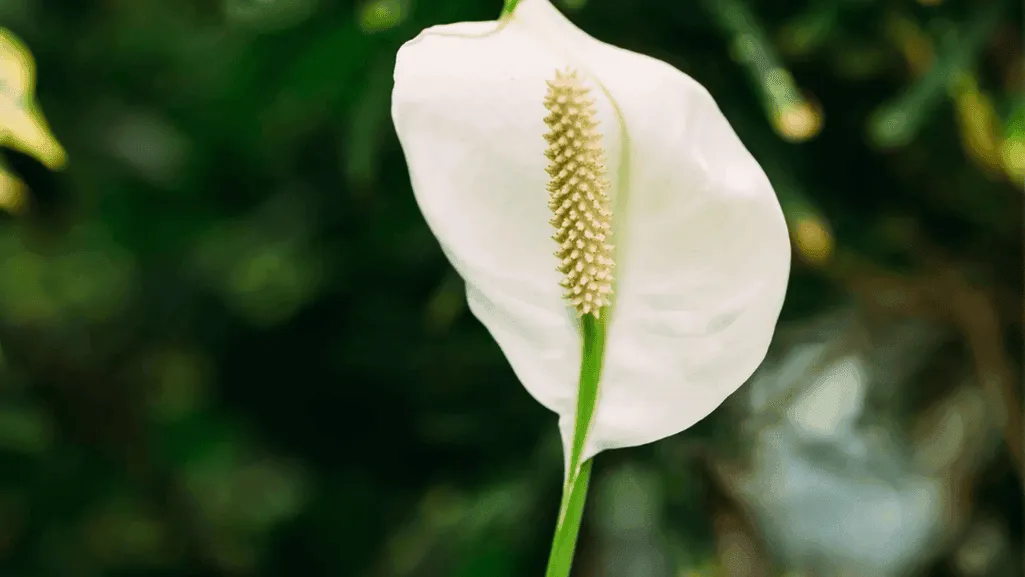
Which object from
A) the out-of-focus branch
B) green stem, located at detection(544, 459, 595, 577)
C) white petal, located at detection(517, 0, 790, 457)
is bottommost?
the out-of-focus branch

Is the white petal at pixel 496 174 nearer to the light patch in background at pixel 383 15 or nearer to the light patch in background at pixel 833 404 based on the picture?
the light patch in background at pixel 383 15

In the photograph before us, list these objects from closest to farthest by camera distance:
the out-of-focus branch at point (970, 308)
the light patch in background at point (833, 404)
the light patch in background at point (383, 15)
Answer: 1. the light patch in background at point (383, 15)
2. the out-of-focus branch at point (970, 308)
3. the light patch in background at point (833, 404)

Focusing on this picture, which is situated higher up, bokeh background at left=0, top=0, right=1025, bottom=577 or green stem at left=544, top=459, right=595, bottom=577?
green stem at left=544, top=459, right=595, bottom=577

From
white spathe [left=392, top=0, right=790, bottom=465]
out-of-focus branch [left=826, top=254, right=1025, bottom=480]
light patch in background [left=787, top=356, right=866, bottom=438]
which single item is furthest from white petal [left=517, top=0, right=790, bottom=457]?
light patch in background [left=787, top=356, right=866, bottom=438]

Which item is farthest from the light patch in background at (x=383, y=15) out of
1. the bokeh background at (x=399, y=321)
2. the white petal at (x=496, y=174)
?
the white petal at (x=496, y=174)

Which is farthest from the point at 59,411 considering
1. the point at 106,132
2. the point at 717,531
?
the point at 717,531

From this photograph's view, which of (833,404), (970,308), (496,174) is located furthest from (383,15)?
(833,404)

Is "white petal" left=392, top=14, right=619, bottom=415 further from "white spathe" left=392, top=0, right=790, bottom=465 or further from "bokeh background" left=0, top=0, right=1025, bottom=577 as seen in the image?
"bokeh background" left=0, top=0, right=1025, bottom=577

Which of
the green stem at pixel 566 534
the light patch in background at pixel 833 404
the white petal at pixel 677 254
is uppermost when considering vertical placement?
the white petal at pixel 677 254

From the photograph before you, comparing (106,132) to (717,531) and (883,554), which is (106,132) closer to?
(717,531)
